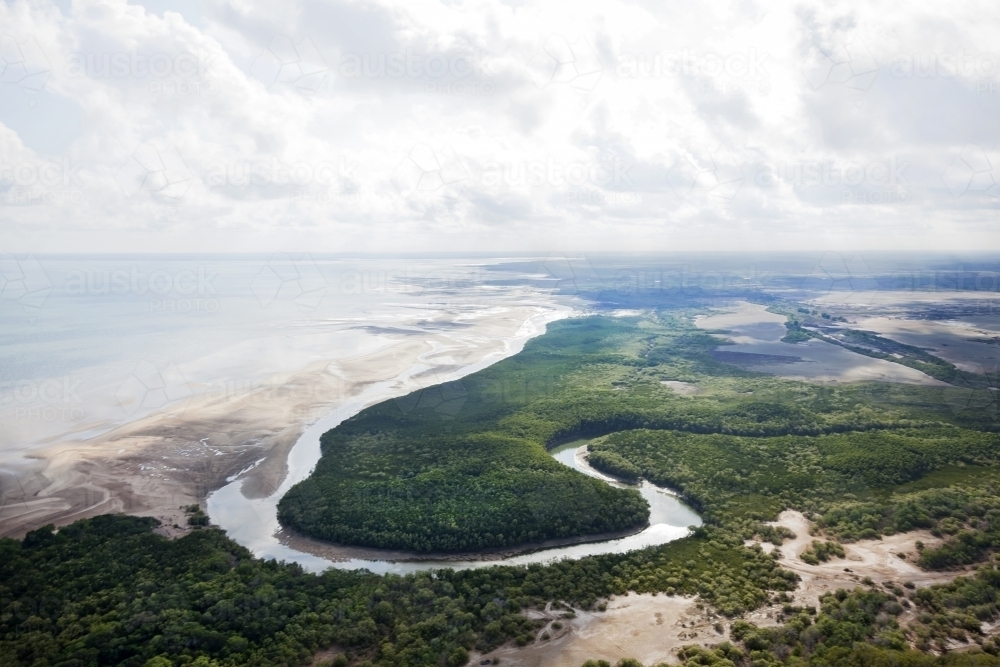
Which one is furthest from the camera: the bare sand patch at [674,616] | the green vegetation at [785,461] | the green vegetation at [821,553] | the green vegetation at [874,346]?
the green vegetation at [874,346]

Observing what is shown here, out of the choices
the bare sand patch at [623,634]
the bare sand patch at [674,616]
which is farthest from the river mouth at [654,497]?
the bare sand patch at [623,634]

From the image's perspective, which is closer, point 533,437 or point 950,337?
point 533,437

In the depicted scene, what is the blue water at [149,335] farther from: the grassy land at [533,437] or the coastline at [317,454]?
the grassy land at [533,437]

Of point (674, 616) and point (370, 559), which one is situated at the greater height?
point (674, 616)

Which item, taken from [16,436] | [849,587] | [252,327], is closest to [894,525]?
[849,587]

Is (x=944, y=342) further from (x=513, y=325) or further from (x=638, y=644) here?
(x=638, y=644)

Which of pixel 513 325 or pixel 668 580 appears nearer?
pixel 668 580

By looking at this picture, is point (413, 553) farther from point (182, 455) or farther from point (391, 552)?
point (182, 455)

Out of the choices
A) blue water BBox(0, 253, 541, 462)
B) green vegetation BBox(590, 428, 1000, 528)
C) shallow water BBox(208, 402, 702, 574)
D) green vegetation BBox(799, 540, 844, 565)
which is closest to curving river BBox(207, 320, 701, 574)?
shallow water BBox(208, 402, 702, 574)

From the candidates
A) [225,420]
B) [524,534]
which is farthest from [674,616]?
[225,420]

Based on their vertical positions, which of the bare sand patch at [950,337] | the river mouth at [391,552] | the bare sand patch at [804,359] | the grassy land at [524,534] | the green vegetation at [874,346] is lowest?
the river mouth at [391,552]

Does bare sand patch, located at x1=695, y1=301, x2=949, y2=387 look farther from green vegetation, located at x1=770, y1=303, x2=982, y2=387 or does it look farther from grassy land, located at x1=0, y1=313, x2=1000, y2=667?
grassy land, located at x1=0, y1=313, x2=1000, y2=667
